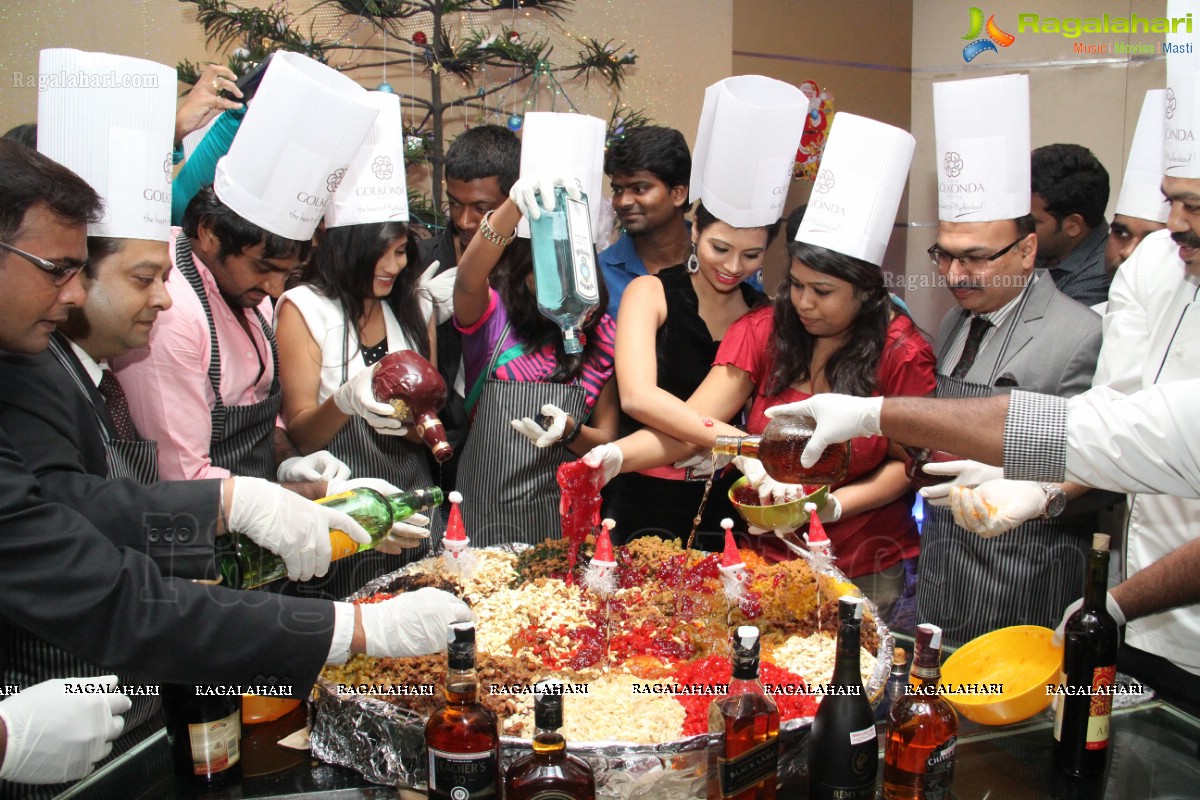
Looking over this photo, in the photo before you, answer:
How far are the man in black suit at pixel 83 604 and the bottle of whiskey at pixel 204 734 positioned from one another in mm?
48

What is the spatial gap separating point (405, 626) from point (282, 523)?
0.29 meters

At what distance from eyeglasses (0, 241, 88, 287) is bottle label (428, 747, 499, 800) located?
2.86 feet

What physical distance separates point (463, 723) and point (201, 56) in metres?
3.73

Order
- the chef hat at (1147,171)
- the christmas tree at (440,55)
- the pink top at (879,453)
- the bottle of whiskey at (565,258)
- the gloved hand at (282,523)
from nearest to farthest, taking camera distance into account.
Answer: the gloved hand at (282,523) → the pink top at (879,453) → the bottle of whiskey at (565,258) → the chef hat at (1147,171) → the christmas tree at (440,55)

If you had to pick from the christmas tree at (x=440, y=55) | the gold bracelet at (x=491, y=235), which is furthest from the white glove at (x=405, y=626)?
the christmas tree at (x=440, y=55)

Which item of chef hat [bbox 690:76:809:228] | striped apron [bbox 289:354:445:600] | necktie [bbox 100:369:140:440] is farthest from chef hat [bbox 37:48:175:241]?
chef hat [bbox 690:76:809:228]

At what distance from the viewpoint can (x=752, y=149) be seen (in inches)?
96.7

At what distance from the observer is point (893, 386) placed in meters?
2.22

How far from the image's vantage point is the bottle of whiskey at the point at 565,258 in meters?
2.28

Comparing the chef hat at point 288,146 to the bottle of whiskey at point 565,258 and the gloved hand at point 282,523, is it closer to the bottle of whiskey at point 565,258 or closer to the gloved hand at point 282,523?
the bottle of whiskey at point 565,258

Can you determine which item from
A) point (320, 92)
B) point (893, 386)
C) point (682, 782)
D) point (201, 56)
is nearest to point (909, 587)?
point (893, 386)

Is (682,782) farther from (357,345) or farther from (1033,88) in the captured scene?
(1033,88)

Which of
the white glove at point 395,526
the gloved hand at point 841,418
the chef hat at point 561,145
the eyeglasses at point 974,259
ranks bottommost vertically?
the white glove at point 395,526

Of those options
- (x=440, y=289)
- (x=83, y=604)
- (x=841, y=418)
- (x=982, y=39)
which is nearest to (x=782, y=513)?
(x=841, y=418)
